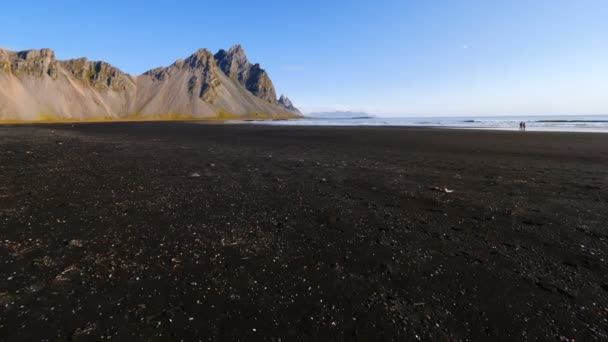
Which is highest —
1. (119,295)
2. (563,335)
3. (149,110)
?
(149,110)

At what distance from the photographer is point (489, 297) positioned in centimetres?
543

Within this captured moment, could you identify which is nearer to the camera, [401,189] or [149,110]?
[401,189]

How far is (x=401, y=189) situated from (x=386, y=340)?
979cm

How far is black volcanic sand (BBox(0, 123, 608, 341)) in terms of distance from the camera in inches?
181

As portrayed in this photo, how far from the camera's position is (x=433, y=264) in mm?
6625

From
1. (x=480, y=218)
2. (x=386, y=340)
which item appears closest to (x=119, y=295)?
(x=386, y=340)

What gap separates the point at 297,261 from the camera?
6.68 m

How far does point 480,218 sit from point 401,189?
13.2 ft

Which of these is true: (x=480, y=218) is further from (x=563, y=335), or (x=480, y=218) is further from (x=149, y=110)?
(x=149, y=110)

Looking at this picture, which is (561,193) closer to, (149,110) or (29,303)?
(29,303)

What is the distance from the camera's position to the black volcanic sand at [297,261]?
4602 mm

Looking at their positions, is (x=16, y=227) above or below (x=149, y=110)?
below

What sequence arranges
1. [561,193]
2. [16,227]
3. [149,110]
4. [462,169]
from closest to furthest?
[16,227] < [561,193] < [462,169] < [149,110]

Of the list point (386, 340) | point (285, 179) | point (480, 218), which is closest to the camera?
point (386, 340)
